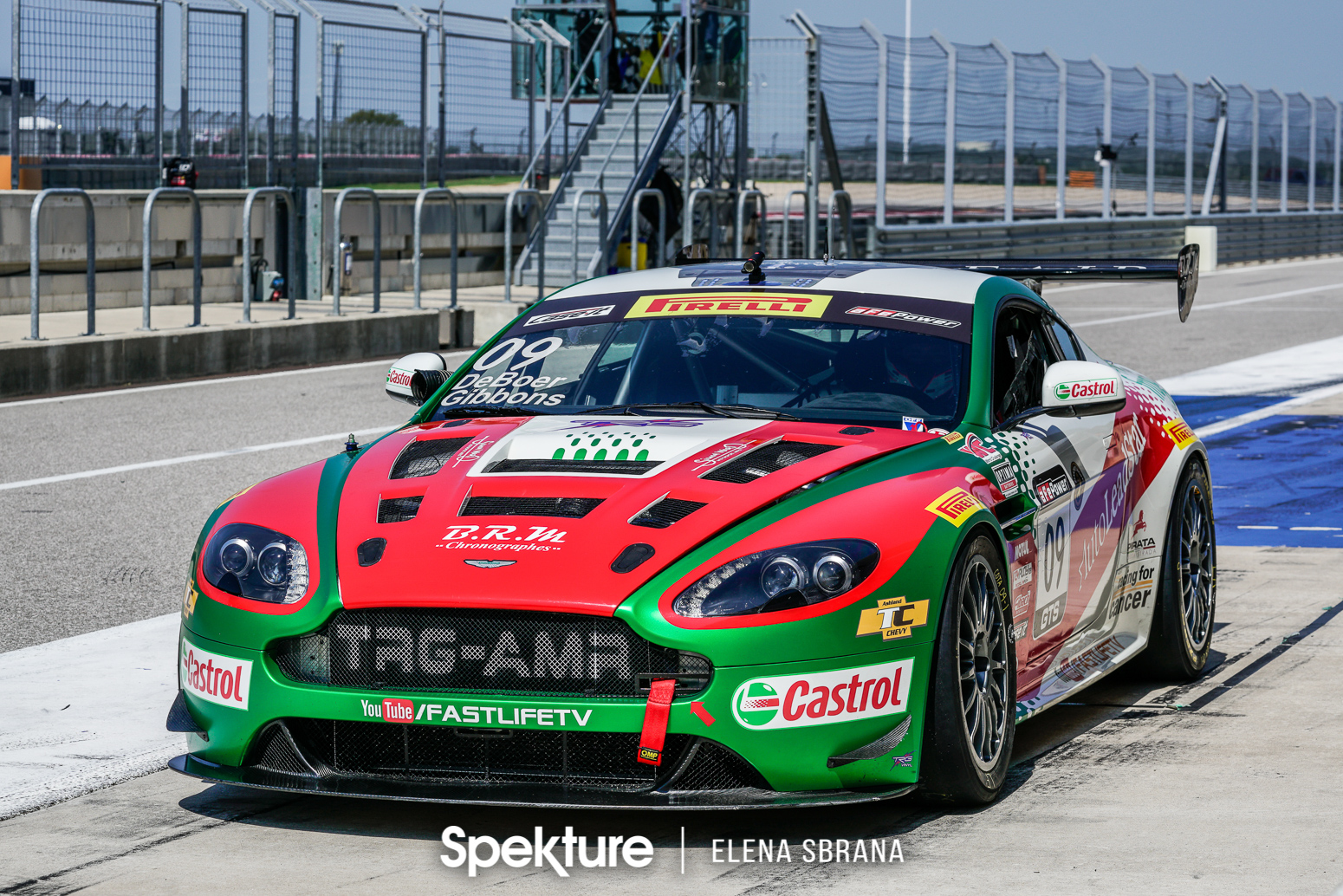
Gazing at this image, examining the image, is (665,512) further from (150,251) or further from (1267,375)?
(1267,375)

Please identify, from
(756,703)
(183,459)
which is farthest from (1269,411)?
(756,703)

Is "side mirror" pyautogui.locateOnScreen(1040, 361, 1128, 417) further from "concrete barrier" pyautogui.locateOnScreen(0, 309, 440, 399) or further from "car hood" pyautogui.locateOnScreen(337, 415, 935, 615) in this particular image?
"concrete barrier" pyautogui.locateOnScreen(0, 309, 440, 399)

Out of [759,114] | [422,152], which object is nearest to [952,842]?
[422,152]

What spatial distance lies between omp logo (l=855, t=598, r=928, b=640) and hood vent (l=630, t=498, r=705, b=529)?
18.0 inches

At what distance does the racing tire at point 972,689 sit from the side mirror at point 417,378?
1973 mm

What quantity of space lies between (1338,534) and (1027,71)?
84.8 feet

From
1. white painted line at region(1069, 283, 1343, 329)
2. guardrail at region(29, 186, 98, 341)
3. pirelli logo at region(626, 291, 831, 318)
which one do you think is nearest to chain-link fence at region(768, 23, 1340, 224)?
white painted line at region(1069, 283, 1343, 329)

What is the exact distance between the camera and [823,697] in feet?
14.0

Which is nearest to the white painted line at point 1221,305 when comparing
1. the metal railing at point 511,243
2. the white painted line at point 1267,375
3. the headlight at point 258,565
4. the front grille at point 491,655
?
the white painted line at point 1267,375

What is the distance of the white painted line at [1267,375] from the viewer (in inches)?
642

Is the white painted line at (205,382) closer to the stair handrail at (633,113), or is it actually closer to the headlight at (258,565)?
the stair handrail at (633,113)

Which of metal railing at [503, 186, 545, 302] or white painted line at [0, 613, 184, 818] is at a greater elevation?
metal railing at [503, 186, 545, 302]

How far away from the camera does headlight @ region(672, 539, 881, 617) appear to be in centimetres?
425

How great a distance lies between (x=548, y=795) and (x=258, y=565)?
908mm
